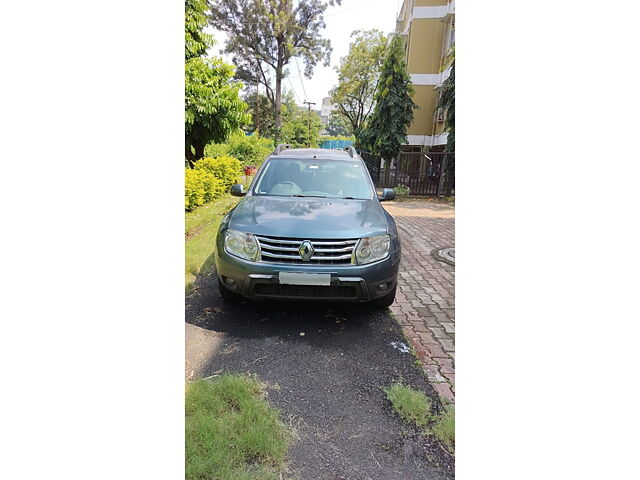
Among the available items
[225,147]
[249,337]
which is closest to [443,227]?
[249,337]

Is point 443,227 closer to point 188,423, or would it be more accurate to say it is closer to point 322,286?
point 322,286

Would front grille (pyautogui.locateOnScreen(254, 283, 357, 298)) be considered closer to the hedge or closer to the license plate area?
the license plate area

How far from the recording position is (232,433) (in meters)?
1.73

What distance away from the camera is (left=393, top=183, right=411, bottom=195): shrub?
1252cm

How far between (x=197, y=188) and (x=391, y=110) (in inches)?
351

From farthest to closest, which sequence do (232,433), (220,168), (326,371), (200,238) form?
(220,168), (200,238), (326,371), (232,433)

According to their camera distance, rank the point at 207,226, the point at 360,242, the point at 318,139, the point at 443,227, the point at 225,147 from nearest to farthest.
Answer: the point at 360,242
the point at 207,226
the point at 443,227
the point at 225,147
the point at 318,139

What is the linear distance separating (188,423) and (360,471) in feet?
3.04

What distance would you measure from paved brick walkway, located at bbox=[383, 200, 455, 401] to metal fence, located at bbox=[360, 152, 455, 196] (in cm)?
554

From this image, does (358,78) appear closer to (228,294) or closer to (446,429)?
(228,294)

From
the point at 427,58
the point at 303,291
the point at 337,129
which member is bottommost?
the point at 303,291

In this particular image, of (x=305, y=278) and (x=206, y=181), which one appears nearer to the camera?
(x=305, y=278)

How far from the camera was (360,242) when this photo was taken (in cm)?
266

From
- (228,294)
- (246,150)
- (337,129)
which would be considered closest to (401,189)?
(246,150)
